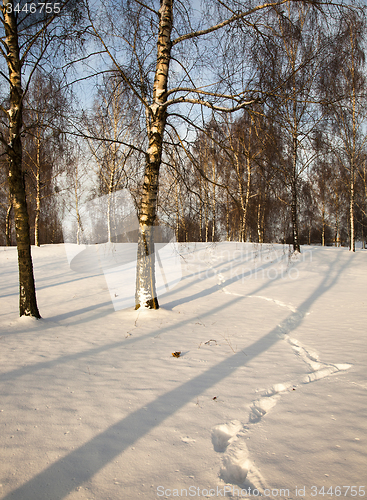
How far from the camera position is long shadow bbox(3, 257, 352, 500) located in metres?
1.49

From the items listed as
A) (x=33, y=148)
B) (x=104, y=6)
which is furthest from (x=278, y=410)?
(x=33, y=148)

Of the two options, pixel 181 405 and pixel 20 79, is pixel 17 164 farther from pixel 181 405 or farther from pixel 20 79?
pixel 181 405

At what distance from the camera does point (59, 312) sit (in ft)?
17.5

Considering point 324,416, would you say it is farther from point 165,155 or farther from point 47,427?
point 165,155

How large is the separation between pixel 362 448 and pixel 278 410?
2.07 feet

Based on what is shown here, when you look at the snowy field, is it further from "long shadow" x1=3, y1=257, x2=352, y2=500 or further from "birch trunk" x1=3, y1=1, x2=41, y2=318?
"birch trunk" x1=3, y1=1, x2=41, y2=318

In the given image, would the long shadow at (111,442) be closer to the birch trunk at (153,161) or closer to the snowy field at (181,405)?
the snowy field at (181,405)

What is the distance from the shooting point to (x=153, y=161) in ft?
16.3

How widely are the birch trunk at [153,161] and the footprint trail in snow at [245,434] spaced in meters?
3.09

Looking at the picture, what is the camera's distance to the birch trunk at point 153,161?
4746 millimetres

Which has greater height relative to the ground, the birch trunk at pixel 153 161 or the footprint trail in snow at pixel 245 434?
the birch trunk at pixel 153 161

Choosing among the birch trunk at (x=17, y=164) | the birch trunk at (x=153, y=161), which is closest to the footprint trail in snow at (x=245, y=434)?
the birch trunk at (x=153, y=161)

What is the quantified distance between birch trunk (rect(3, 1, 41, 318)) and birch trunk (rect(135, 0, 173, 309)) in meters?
2.02

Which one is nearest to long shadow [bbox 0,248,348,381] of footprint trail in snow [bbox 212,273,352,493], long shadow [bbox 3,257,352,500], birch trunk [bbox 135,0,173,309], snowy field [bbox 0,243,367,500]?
snowy field [bbox 0,243,367,500]
